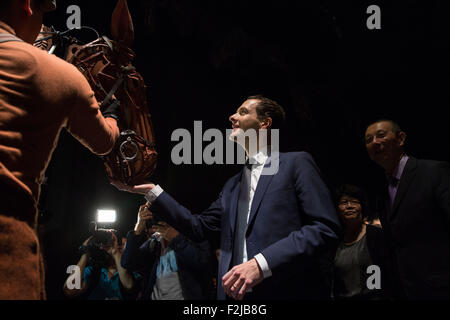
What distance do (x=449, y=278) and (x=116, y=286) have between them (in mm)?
2980

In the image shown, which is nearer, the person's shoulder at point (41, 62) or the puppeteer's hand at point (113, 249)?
the person's shoulder at point (41, 62)

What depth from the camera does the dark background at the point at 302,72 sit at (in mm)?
4449

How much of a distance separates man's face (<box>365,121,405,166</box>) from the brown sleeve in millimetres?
2481

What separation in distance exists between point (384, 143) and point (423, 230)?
920mm

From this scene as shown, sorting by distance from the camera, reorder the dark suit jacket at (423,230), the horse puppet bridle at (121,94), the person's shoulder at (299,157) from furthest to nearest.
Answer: the dark suit jacket at (423,230) < the person's shoulder at (299,157) < the horse puppet bridle at (121,94)

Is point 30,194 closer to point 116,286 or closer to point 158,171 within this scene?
point 116,286

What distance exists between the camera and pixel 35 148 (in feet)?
3.54

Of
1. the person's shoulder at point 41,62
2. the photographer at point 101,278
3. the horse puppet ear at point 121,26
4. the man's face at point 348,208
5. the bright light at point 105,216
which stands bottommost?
the photographer at point 101,278

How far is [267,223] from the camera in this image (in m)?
1.92

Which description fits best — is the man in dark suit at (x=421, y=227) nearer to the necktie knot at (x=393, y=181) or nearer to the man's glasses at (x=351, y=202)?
the necktie knot at (x=393, y=181)

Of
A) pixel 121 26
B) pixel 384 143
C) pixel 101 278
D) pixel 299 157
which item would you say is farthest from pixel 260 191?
pixel 101 278

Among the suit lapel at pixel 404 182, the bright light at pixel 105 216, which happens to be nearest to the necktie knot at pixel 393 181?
the suit lapel at pixel 404 182

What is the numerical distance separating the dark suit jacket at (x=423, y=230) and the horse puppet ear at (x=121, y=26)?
7.73 ft
